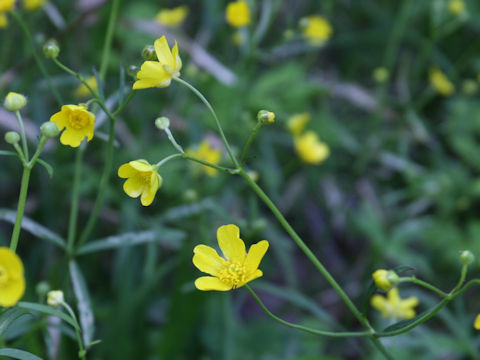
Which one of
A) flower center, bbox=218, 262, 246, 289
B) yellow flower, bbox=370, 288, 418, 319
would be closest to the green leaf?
flower center, bbox=218, 262, 246, 289

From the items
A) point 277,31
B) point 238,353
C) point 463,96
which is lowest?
point 238,353

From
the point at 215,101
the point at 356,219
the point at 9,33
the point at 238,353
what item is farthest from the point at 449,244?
the point at 9,33

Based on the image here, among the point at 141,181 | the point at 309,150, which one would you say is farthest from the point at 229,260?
the point at 309,150

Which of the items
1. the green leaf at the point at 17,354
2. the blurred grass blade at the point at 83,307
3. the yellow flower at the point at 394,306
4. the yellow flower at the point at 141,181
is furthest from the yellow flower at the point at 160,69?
the yellow flower at the point at 394,306

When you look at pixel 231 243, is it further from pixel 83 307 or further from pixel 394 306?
pixel 394 306

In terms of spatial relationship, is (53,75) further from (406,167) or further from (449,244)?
(449,244)

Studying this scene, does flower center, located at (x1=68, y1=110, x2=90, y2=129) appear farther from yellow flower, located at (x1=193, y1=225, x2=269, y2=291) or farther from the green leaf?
the green leaf

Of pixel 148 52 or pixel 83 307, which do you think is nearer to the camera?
pixel 148 52
